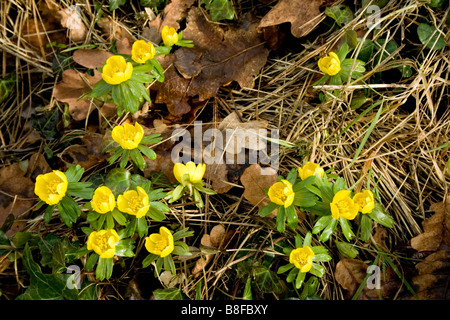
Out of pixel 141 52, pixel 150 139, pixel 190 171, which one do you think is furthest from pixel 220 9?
pixel 190 171

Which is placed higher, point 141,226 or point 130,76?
point 130,76

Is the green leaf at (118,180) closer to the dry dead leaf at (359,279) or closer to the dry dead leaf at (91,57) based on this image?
the dry dead leaf at (91,57)

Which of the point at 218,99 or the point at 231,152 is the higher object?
the point at 218,99

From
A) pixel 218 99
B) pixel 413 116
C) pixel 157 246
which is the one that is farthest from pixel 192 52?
pixel 413 116

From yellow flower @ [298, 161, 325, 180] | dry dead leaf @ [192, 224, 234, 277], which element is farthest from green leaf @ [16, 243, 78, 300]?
yellow flower @ [298, 161, 325, 180]

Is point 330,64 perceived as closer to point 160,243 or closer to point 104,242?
point 160,243

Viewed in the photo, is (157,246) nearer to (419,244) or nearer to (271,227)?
(271,227)

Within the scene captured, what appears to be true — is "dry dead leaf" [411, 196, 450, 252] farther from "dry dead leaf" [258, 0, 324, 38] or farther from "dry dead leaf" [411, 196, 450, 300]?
"dry dead leaf" [258, 0, 324, 38]
